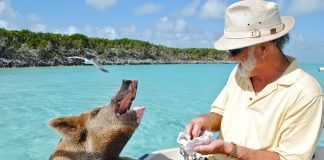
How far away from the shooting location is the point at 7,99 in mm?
18531

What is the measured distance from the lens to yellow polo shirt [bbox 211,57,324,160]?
289 cm

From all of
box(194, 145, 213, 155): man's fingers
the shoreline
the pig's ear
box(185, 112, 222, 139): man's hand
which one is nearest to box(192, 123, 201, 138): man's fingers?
box(185, 112, 222, 139): man's hand

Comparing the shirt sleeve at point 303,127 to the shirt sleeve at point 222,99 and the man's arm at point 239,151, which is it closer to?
the man's arm at point 239,151

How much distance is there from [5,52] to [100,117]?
50281mm

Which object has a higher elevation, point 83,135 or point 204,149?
point 204,149

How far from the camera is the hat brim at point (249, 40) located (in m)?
2.98

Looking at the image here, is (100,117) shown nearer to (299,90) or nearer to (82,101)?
(299,90)

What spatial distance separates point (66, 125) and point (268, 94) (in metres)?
1.84

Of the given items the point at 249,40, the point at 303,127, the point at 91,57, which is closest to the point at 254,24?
the point at 249,40

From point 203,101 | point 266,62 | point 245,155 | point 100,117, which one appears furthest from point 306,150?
point 203,101

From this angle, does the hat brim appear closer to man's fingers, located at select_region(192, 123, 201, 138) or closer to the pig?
man's fingers, located at select_region(192, 123, 201, 138)

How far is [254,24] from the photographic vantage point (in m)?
3.03

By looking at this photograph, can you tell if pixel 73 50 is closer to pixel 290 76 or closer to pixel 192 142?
pixel 192 142

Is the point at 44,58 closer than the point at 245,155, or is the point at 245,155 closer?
the point at 245,155
